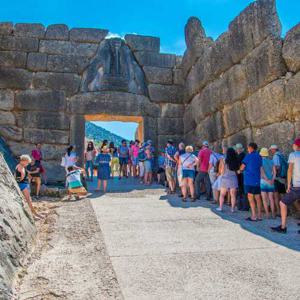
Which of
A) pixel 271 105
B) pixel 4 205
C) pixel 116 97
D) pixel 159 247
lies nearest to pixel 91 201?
pixel 159 247

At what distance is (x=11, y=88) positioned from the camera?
10312mm

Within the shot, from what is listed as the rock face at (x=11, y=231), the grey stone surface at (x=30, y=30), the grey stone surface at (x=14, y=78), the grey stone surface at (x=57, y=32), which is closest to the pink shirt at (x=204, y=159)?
the rock face at (x=11, y=231)

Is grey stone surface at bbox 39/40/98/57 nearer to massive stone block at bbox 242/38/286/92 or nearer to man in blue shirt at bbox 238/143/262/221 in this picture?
massive stone block at bbox 242/38/286/92

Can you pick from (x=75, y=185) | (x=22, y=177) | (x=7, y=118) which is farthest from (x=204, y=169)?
(x=7, y=118)

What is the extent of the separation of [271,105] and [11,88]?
7312 millimetres

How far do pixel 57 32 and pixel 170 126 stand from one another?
4.49 m

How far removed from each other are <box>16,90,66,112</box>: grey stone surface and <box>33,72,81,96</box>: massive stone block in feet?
0.60

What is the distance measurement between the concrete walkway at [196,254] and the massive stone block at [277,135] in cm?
149

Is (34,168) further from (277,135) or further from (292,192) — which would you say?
(292,192)

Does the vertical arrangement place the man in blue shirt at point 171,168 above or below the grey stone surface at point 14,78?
below

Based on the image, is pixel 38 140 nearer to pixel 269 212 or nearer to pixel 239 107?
pixel 239 107

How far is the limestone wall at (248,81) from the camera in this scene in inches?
249

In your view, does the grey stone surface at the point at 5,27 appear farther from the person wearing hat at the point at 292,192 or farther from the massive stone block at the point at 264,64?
the person wearing hat at the point at 292,192

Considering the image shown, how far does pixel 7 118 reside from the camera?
10.2 meters
